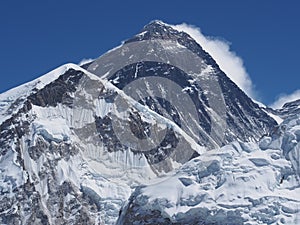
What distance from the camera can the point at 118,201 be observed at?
19575 cm

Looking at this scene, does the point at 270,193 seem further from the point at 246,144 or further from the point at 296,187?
the point at 246,144

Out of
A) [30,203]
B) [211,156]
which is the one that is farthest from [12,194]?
[211,156]

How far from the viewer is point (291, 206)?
418ft

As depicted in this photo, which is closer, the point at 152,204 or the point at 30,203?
the point at 152,204

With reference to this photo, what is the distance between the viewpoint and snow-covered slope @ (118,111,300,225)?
128 metres

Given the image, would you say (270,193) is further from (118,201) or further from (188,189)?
(118,201)

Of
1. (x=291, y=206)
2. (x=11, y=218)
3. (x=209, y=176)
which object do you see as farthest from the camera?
(x=11, y=218)

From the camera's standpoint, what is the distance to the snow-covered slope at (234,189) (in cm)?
12800

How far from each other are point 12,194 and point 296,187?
80.2 metres

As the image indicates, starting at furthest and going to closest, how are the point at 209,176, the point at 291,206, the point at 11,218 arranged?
the point at 11,218 → the point at 209,176 → the point at 291,206

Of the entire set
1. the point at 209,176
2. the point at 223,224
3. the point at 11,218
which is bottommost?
the point at 223,224

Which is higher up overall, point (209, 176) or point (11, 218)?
point (11, 218)

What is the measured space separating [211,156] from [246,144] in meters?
6.05

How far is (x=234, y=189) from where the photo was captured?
132m
